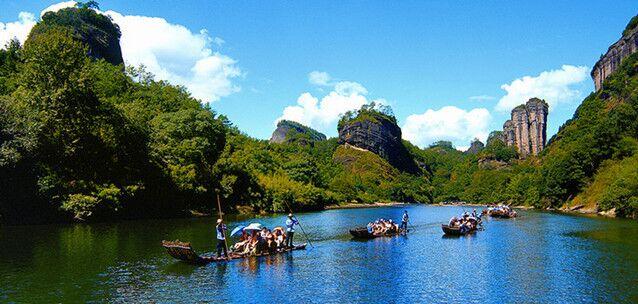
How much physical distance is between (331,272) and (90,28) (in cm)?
10322

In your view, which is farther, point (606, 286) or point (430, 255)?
point (430, 255)

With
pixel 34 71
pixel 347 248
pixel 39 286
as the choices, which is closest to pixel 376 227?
pixel 347 248

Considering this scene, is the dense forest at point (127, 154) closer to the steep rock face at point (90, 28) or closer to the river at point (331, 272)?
the steep rock face at point (90, 28)

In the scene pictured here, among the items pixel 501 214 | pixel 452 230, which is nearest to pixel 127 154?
pixel 452 230

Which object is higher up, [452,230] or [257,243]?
[257,243]

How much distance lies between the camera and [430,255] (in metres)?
32.9

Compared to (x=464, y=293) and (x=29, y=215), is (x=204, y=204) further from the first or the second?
(x=464, y=293)

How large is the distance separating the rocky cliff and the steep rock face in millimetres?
152693

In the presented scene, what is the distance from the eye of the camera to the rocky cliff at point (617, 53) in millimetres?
159750

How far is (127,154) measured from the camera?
6169cm

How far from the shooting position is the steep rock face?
103m

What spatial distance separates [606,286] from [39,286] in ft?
80.2

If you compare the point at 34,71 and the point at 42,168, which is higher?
the point at 34,71

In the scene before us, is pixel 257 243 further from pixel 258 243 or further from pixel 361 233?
pixel 361 233
